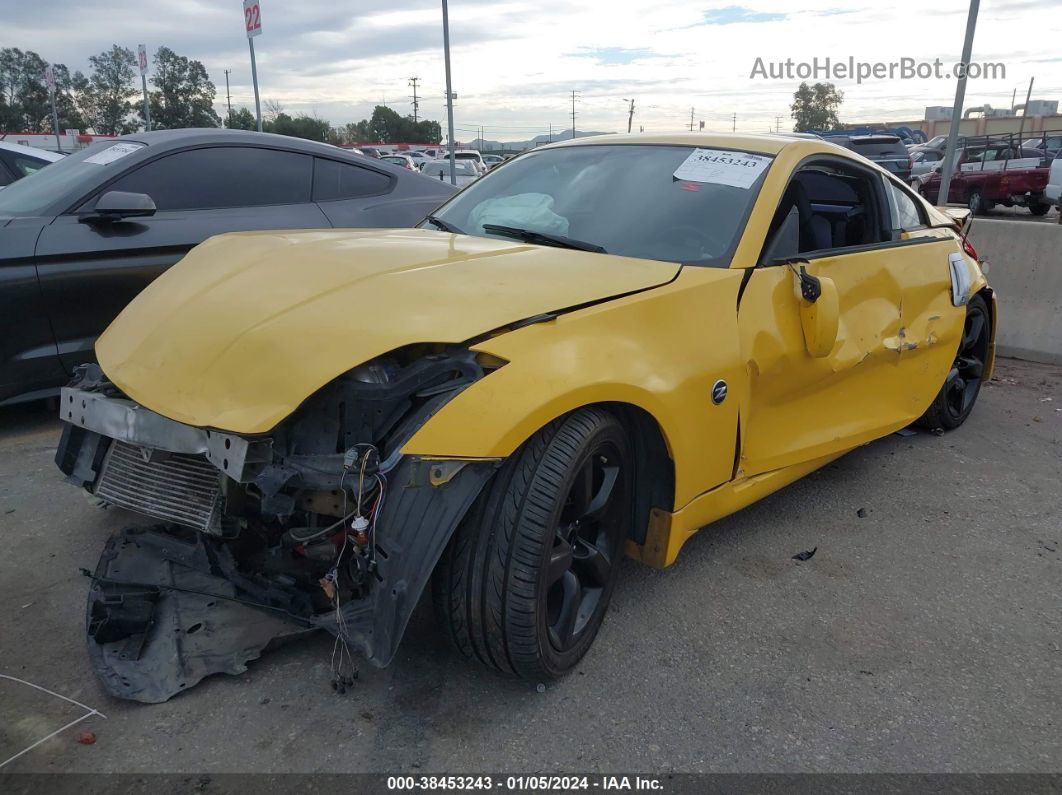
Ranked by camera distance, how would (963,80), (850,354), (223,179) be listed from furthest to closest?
(963,80), (223,179), (850,354)

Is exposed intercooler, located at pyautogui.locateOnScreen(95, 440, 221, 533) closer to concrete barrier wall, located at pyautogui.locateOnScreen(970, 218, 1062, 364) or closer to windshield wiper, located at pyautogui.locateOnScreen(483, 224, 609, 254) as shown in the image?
windshield wiper, located at pyautogui.locateOnScreen(483, 224, 609, 254)

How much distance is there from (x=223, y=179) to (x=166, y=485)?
2.90m

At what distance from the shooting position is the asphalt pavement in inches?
80.4

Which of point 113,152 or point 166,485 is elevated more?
point 113,152

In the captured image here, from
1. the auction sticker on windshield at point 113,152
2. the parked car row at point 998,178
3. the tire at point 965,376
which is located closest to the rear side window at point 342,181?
the auction sticker on windshield at point 113,152

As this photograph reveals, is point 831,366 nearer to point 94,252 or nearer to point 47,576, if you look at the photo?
point 47,576

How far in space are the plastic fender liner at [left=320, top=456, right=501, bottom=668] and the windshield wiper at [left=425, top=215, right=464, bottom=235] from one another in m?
1.52

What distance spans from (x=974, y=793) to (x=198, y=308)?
97.3 inches

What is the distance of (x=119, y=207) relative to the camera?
3.92 meters

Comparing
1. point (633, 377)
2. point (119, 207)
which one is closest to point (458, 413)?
point (633, 377)

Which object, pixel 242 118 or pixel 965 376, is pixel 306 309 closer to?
pixel 965 376

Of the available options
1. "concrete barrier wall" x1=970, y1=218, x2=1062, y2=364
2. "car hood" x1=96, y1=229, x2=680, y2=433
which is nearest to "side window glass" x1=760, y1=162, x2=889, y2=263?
"car hood" x1=96, y1=229, x2=680, y2=433

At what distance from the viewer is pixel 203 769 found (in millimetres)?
1951

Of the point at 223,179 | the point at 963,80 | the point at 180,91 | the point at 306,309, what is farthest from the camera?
the point at 180,91
